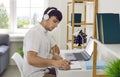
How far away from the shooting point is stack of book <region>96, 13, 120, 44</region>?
1.57 m

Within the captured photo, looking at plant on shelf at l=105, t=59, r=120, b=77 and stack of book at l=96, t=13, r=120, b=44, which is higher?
stack of book at l=96, t=13, r=120, b=44

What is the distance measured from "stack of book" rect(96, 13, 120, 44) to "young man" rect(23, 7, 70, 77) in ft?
2.40

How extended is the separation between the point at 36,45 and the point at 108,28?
39.3 inches

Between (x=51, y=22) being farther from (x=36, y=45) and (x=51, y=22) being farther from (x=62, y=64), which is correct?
(x=62, y=64)

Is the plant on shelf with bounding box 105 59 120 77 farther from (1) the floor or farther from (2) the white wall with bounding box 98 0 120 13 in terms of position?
(1) the floor

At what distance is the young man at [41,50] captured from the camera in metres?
2.30

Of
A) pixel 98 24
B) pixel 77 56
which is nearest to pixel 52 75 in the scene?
pixel 77 56

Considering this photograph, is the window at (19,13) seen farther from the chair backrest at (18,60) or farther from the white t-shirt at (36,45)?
the chair backrest at (18,60)

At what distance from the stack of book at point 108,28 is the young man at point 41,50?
0.73 meters

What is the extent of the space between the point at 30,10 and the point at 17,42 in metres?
0.78

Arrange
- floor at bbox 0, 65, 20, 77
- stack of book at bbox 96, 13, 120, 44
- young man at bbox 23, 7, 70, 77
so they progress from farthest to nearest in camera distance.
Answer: floor at bbox 0, 65, 20, 77 → young man at bbox 23, 7, 70, 77 → stack of book at bbox 96, 13, 120, 44

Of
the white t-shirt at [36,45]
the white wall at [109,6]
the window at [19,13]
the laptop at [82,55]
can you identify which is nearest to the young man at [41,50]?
the white t-shirt at [36,45]

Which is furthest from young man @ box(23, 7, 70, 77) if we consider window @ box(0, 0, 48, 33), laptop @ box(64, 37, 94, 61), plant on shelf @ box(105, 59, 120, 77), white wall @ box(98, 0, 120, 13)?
window @ box(0, 0, 48, 33)

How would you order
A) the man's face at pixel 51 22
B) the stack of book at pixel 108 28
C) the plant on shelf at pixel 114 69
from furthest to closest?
the man's face at pixel 51 22, the stack of book at pixel 108 28, the plant on shelf at pixel 114 69
